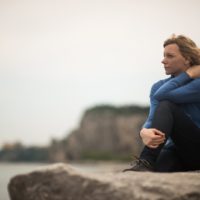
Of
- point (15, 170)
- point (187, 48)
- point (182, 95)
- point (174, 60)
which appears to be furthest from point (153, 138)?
point (15, 170)

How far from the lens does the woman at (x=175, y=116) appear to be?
14.2ft

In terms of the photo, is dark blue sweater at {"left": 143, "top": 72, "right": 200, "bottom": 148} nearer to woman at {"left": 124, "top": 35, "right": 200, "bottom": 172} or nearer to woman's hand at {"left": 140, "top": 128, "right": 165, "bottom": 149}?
woman at {"left": 124, "top": 35, "right": 200, "bottom": 172}

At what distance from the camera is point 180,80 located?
4719mm

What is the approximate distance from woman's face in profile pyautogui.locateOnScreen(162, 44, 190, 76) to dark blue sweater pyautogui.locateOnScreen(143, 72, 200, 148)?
132mm

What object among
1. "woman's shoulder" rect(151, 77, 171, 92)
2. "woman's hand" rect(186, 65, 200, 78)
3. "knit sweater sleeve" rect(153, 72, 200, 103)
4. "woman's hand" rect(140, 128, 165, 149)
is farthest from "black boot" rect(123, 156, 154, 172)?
"woman's hand" rect(186, 65, 200, 78)

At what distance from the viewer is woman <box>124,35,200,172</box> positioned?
14.2ft

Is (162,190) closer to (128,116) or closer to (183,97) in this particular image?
(183,97)

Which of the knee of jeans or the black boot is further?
the knee of jeans

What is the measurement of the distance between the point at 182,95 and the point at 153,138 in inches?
21.3

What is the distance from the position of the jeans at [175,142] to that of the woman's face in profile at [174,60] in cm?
51

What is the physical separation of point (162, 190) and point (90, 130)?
123 m

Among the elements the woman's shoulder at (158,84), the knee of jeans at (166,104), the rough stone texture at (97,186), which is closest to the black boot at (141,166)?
the rough stone texture at (97,186)

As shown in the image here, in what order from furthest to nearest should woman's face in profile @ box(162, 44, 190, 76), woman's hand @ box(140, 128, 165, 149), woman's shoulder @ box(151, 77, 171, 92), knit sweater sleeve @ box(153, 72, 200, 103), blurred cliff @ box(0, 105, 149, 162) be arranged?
blurred cliff @ box(0, 105, 149, 162)
woman's shoulder @ box(151, 77, 171, 92)
woman's face in profile @ box(162, 44, 190, 76)
knit sweater sleeve @ box(153, 72, 200, 103)
woman's hand @ box(140, 128, 165, 149)

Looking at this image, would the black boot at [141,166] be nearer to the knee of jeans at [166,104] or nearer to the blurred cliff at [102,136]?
the knee of jeans at [166,104]
